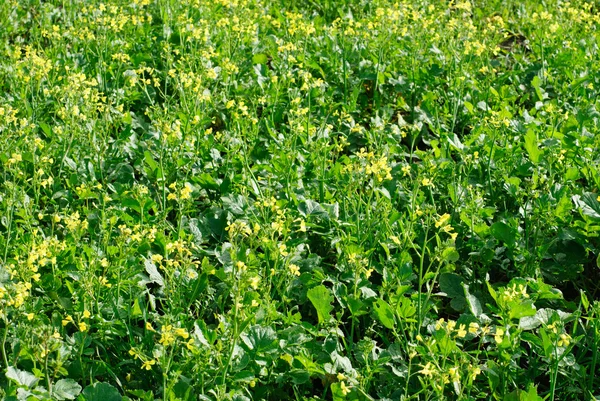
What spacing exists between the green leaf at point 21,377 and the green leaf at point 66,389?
0.09m

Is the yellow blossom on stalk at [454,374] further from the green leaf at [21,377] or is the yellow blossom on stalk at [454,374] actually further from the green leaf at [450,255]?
the green leaf at [21,377]

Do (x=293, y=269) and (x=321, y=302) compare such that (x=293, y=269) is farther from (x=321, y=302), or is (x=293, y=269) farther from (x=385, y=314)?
(x=385, y=314)

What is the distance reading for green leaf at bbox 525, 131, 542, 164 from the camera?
410cm

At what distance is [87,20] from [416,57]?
2.24 metres

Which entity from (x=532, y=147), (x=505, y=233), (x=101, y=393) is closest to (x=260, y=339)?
(x=101, y=393)

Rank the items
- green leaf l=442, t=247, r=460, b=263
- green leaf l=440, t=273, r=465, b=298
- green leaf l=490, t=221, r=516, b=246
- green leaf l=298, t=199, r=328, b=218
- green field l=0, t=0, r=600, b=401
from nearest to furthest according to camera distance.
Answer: green field l=0, t=0, r=600, b=401
green leaf l=442, t=247, r=460, b=263
green leaf l=440, t=273, r=465, b=298
green leaf l=490, t=221, r=516, b=246
green leaf l=298, t=199, r=328, b=218

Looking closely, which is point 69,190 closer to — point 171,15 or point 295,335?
point 295,335

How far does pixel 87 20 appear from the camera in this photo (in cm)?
560

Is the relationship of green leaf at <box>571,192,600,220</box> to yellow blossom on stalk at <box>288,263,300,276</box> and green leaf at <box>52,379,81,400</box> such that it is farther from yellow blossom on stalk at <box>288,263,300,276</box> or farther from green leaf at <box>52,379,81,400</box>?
green leaf at <box>52,379,81,400</box>

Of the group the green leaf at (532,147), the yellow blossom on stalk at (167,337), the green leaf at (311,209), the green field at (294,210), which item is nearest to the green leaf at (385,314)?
the green field at (294,210)

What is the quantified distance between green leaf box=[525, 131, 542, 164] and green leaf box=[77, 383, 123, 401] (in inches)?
93.9

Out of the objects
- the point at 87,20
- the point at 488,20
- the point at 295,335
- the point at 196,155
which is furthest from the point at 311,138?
the point at 488,20

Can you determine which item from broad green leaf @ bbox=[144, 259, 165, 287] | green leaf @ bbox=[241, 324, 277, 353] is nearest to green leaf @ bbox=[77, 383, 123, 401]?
green leaf @ bbox=[241, 324, 277, 353]

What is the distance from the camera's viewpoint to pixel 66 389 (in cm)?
282
